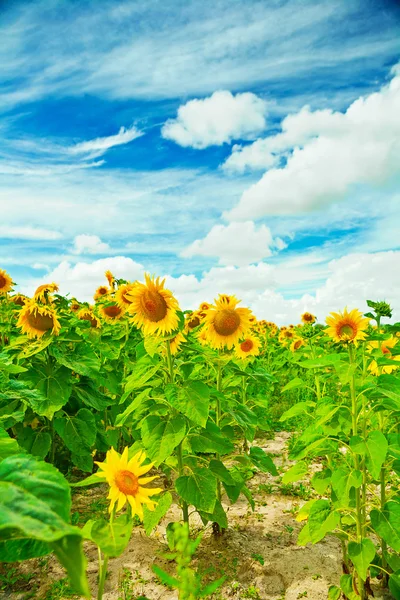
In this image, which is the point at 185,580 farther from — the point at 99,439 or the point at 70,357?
the point at 99,439

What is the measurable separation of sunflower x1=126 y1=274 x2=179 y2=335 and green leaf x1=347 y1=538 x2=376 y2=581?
1.67 metres

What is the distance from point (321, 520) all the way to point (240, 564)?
1017mm

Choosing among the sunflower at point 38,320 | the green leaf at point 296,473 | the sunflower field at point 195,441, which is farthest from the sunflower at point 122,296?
the green leaf at point 296,473

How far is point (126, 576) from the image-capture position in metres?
3.39

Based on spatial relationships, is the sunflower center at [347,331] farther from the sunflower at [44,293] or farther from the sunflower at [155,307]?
the sunflower at [44,293]

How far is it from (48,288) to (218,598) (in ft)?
9.28

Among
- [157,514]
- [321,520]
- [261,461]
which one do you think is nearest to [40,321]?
[157,514]

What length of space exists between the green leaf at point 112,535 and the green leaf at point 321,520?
5.45 feet

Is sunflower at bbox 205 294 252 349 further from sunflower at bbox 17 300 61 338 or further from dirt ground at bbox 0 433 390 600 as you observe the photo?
dirt ground at bbox 0 433 390 600

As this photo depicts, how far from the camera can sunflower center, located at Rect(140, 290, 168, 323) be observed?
323cm

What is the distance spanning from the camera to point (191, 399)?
2943mm

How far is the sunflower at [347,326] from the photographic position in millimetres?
3102

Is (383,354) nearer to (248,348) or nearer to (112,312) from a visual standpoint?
(248,348)

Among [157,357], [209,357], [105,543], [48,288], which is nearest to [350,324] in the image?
[209,357]
